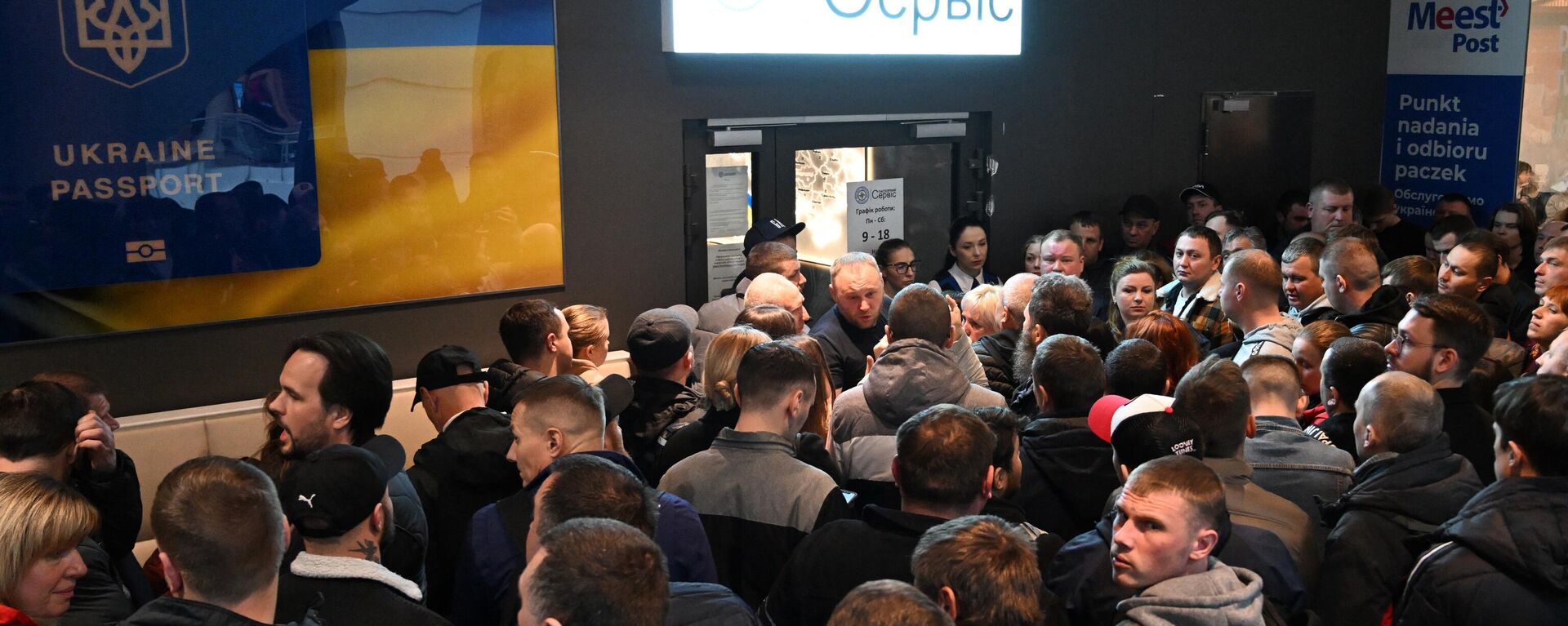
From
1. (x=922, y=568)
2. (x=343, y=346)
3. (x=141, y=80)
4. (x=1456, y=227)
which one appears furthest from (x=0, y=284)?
(x=1456, y=227)

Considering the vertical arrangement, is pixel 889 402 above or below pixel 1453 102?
below

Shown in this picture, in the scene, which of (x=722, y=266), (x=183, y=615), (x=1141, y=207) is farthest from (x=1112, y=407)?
(x=1141, y=207)

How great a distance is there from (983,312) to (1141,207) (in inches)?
142

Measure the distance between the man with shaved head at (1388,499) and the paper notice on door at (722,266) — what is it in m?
4.44

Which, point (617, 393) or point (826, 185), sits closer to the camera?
point (617, 393)

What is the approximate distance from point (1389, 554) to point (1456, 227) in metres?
5.22

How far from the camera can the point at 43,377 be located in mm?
3910

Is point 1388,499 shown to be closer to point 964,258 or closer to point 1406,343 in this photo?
point 1406,343

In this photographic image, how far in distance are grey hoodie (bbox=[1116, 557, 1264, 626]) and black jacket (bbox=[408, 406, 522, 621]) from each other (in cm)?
191

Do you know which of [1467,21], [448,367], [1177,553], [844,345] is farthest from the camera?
[1467,21]

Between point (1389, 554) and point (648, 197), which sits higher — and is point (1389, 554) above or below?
below

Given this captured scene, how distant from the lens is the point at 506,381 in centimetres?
441

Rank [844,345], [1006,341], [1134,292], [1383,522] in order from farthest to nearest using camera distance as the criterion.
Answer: [1134,292] < [844,345] < [1006,341] < [1383,522]

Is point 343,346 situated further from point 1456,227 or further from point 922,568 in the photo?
point 1456,227
